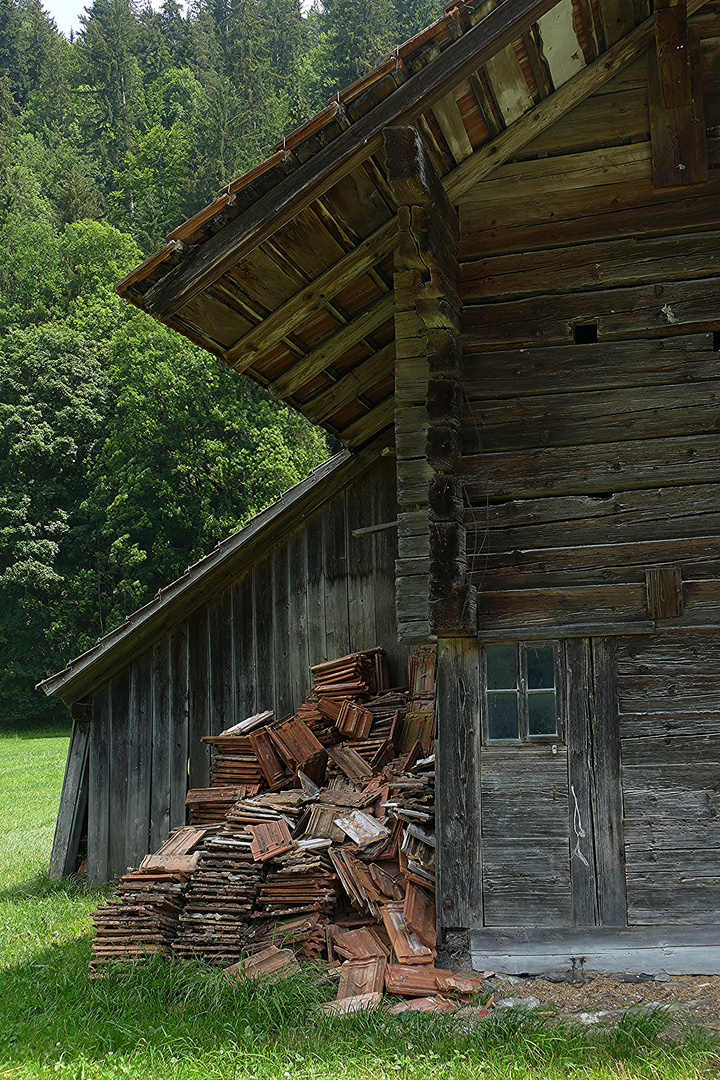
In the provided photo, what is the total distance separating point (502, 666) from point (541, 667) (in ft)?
0.88

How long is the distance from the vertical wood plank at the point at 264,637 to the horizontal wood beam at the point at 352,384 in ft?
Result: 6.67

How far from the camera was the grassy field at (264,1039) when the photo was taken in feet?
14.9

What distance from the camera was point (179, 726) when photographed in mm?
9742

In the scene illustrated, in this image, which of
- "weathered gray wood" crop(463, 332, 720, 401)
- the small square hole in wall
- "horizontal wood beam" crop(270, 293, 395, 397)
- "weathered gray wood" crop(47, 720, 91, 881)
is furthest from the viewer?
"weathered gray wood" crop(47, 720, 91, 881)

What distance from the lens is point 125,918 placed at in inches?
263

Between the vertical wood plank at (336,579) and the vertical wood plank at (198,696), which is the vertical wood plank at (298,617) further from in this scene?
the vertical wood plank at (198,696)

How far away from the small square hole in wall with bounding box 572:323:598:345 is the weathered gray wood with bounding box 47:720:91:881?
6.82 meters

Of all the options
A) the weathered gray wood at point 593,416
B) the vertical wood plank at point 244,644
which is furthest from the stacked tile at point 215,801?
the weathered gray wood at point 593,416

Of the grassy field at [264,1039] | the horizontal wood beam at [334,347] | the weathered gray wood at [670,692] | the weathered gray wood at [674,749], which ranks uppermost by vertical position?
the horizontal wood beam at [334,347]

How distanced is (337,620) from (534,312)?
4.52 metres

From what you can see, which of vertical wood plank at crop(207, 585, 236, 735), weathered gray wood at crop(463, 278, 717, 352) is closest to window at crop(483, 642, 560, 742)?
weathered gray wood at crop(463, 278, 717, 352)

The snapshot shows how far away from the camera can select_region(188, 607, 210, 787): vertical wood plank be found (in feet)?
31.6

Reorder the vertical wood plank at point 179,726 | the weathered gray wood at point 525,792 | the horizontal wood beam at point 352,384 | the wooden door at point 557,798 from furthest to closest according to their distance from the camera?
1. the vertical wood plank at point 179,726
2. the horizontal wood beam at point 352,384
3. the weathered gray wood at point 525,792
4. the wooden door at point 557,798

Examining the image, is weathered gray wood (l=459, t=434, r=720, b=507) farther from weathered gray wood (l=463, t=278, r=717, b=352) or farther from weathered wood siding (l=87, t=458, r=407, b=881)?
weathered wood siding (l=87, t=458, r=407, b=881)
